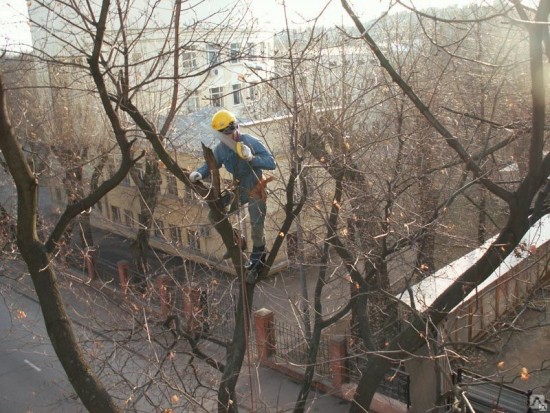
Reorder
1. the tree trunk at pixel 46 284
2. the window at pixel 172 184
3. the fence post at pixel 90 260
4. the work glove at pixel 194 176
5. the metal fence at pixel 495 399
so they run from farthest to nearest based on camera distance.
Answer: the window at pixel 172 184 < the fence post at pixel 90 260 < the metal fence at pixel 495 399 < the work glove at pixel 194 176 < the tree trunk at pixel 46 284

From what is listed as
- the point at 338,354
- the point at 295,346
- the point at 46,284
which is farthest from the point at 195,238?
the point at 295,346

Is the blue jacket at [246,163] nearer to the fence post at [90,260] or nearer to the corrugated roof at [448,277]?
the corrugated roof at [448,277]


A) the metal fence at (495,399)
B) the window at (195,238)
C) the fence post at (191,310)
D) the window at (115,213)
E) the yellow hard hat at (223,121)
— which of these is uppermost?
the yellow hard hat at (223,121)

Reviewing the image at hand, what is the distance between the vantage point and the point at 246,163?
5488 millimetres

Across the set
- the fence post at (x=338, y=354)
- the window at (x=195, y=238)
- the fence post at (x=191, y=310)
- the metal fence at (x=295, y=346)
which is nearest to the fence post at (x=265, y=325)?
the metal fence at (x=295, y=346)

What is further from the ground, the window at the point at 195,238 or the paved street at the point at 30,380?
the window at the point at 195,238

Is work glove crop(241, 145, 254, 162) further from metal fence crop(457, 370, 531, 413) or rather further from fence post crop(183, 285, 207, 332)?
metal fence crop(457, 370, 531, 413)

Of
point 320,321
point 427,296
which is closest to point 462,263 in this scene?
point 427,296

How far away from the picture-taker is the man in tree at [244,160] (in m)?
5.33

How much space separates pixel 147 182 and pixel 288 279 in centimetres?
598

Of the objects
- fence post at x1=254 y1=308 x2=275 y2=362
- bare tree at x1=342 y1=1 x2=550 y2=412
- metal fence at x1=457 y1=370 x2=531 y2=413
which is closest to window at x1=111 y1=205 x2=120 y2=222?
fence post at x1=254 y1=308 x2=275 y2=362

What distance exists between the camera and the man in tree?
533 centimetres

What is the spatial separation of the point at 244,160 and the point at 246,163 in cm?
8

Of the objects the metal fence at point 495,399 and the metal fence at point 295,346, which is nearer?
the metal fence at point 495,399
